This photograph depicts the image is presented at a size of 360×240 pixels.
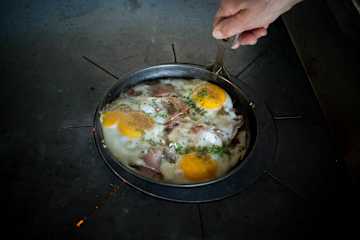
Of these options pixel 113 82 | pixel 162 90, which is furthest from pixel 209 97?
pixel 113 82

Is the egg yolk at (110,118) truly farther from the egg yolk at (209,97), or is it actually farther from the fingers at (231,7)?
the fingers at (231,7)

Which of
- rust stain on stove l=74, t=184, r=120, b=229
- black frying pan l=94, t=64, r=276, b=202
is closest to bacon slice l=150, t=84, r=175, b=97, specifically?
black frying pan l=94, t=64, r=276, b=202

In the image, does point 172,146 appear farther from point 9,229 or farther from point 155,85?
point 9,229

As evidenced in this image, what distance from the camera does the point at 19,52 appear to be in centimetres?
272

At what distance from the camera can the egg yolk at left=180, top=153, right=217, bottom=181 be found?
224cm

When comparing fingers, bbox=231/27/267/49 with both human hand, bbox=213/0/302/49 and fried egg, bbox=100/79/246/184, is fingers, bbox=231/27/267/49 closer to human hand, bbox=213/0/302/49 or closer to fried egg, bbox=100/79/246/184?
human hand, bbox=213/0/302/49

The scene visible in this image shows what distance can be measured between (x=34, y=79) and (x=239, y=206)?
170 centimetres

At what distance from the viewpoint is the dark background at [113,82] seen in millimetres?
2037

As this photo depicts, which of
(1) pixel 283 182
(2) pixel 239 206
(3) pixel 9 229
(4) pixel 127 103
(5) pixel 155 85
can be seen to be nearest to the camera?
(3) pixel 9 229

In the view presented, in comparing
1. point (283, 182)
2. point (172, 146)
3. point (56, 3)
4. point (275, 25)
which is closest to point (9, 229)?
point (172, 146)

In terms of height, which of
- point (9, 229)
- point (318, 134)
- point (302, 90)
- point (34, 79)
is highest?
point (302, 90)

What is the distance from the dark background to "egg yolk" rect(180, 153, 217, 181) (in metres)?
0.20

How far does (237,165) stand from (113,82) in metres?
1.10

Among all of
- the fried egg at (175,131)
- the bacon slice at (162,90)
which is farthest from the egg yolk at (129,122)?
the bacon slice at (162,90)
